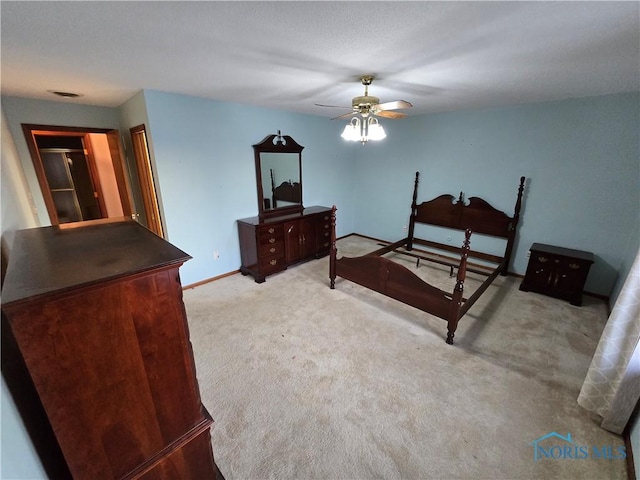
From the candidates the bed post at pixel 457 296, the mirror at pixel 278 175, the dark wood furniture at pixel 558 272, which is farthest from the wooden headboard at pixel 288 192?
the dark wood furniture at pixel 558 272

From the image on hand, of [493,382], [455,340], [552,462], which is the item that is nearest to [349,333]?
[455,340]

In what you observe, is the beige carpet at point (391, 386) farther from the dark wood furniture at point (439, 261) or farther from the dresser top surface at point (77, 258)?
the dresser top surface at point (77, 258)

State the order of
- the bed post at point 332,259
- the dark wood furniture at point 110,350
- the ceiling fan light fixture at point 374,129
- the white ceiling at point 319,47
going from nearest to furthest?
1. the dark wood furniture at point 110,350
2. the white ceiling at point 319,47
3. the ceiling fan light fixture at point 374,129
4. the bed post at point 332,259

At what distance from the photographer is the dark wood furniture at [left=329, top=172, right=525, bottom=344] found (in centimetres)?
241

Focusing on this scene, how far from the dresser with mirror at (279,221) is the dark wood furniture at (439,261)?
0.78 metres

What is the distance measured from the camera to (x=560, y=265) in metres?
3.04

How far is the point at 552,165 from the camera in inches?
128

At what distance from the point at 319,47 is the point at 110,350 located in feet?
6.08

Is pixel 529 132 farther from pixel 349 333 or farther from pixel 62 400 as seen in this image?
pixel 62 400

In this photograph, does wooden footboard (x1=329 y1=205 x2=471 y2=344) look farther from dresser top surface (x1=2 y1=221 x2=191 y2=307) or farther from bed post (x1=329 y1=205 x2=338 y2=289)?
dresser top surface (x1=2 y1=221 x2=191 y2=307)
